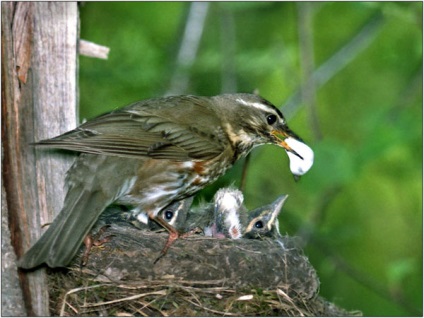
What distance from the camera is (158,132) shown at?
7645 millimetres

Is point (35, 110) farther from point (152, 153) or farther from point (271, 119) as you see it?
point (271, 119)

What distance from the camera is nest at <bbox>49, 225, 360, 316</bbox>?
7.00 metres

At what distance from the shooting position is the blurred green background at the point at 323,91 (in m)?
11.0

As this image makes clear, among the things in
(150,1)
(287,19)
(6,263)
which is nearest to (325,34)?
(287,19)

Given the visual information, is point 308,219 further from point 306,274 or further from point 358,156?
point 306,274

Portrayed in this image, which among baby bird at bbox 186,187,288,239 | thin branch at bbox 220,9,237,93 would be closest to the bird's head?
baby bird at bbox 186,187,288,239

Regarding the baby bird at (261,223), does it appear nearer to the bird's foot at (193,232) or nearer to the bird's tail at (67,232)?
the bird's foot at (193,232)

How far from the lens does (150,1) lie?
12.0m

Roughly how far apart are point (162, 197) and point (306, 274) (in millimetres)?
1191

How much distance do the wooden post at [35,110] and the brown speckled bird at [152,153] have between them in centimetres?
20

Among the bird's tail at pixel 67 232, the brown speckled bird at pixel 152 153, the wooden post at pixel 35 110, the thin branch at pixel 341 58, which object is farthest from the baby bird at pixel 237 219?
the thin branch at pixel 341 58

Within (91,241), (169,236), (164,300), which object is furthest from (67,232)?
(169,236)

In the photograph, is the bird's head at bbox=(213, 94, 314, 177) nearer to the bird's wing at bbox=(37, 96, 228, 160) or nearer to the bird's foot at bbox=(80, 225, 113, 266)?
the bird's wing at bbox=(37, 96, 228, 160)

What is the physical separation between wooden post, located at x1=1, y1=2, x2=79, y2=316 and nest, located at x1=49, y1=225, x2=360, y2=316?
1.65 feet
